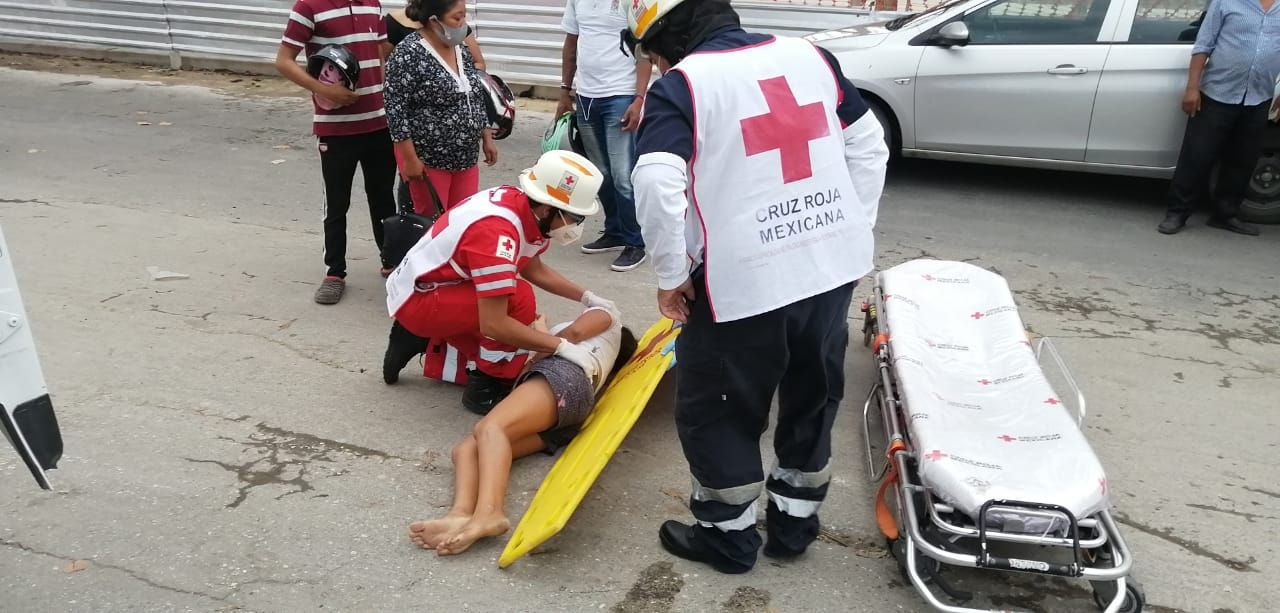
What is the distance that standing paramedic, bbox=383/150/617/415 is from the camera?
11.6 feet

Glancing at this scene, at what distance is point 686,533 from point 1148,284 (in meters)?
3.64

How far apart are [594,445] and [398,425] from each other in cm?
98

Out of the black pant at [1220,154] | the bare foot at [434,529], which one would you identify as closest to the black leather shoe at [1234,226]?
the black pant at [1220,154]

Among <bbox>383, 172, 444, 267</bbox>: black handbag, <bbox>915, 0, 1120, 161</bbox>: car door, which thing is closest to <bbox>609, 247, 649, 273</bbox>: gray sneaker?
<bbox>383, 172, 444, 267</bbox>: black handbag

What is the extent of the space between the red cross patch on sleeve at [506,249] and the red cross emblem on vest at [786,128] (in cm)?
122

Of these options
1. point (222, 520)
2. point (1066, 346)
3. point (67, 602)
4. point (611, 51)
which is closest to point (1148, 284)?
point (1066, 346)

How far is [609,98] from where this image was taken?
5.59 metres

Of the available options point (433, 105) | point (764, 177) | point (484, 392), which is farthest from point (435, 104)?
point (764, 177)

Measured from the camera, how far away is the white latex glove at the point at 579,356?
3691mm

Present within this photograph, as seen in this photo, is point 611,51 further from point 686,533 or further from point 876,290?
point 686,533

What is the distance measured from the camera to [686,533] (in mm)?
3127

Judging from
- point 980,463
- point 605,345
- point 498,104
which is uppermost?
point 498,104

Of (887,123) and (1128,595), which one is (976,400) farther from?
(887,123)

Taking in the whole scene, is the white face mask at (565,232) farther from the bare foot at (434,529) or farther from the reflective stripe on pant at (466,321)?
the bare foot at (434,529)
